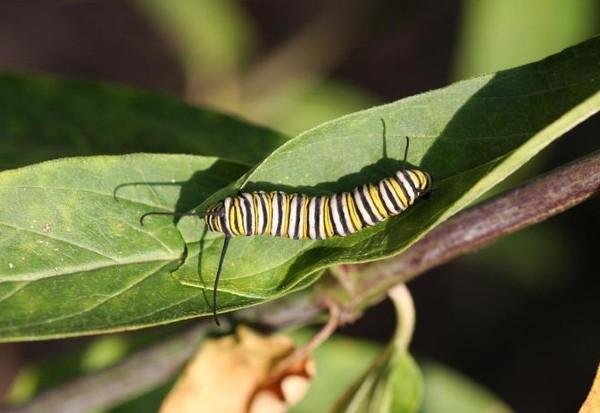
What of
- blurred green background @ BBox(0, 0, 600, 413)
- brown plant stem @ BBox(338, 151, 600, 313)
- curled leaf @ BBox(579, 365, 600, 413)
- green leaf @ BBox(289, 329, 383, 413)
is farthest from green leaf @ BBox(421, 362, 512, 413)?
curled leaf @ BBox(579, 365, 600, 413)

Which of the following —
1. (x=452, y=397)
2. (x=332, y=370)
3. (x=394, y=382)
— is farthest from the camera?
(x=452, y=397)

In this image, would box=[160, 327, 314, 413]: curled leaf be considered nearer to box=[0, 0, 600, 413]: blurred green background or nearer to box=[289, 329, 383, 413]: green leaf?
box=[0, 0, 600, 413]: blurred green background

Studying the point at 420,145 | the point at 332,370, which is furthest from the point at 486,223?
the point at 332,370

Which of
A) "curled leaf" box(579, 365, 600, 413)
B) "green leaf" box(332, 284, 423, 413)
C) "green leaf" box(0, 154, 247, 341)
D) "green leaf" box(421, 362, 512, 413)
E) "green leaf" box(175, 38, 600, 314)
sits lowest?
"green leaf" box(421, 362, 512, 413)

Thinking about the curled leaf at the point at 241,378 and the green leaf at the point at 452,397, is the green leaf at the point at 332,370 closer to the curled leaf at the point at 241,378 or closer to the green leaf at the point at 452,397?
the green leaf at the point at 452,397

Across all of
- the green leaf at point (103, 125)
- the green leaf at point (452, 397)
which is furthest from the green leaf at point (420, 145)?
the green leaf at point (452, 397)

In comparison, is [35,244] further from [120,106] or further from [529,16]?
[529,16]

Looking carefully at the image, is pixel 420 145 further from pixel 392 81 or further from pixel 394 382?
pixel 392 81
